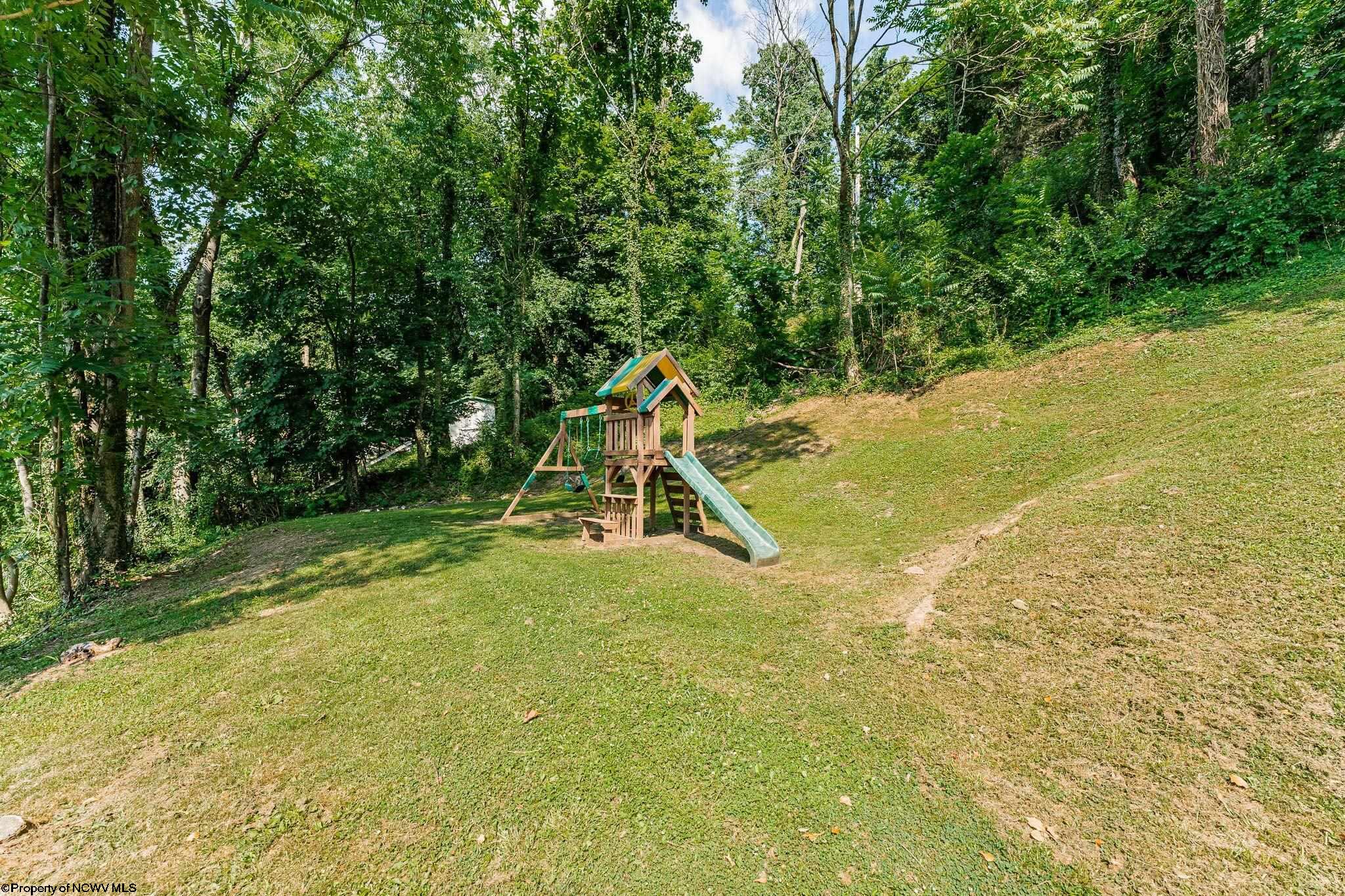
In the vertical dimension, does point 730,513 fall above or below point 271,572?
above

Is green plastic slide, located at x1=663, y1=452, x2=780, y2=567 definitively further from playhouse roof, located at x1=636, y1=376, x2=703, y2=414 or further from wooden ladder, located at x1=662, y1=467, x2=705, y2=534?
playhouse roof, located at x1=636, y1=376, x2=703, y2=414

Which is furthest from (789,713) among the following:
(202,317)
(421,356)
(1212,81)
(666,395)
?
(421,356)

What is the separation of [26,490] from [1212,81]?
2035cm

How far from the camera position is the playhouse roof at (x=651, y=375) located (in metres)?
7.67

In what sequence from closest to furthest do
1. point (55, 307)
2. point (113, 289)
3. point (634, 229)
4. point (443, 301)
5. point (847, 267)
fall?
point (55, 307)
point (113, 289)
point (847, 267)
point (443, 301)
point (634, 229)

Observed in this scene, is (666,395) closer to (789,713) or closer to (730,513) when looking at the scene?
(730,513)

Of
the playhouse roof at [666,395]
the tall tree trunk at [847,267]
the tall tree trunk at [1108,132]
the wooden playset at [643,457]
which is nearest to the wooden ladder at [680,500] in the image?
the wooden playset at [643,457]

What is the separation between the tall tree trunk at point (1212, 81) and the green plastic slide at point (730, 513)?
1188 cm

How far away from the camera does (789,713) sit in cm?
310

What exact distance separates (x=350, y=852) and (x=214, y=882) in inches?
19.9

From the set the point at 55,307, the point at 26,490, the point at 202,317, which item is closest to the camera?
the point at 55,307

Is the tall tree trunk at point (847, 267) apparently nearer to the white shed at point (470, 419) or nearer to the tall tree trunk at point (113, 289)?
the tall tree trunk at point (113, 289)

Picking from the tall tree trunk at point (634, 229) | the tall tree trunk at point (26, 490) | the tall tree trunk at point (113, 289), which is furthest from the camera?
the tall tree trunk at point (634, 229)

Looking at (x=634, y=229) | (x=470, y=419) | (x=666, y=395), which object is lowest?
(x=666, y=395)
